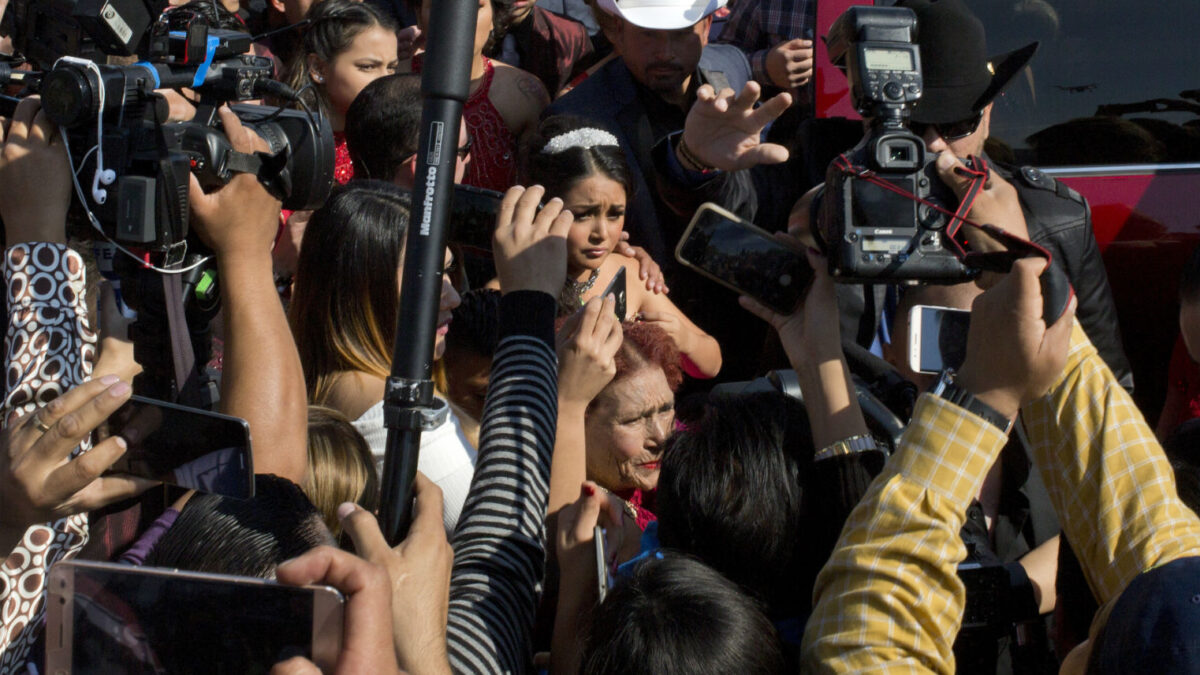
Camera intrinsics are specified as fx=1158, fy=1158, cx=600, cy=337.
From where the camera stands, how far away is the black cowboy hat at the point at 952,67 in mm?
2777

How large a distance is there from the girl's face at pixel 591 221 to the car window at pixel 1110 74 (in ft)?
3.82

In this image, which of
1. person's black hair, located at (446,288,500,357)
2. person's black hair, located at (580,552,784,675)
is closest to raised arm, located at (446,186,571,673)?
person's black hair, located at (580,552,784,675)

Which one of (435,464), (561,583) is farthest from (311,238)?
(561,583)

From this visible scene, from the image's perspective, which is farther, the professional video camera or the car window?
the car window

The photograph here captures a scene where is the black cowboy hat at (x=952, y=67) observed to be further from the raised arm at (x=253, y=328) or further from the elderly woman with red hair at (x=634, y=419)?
the raised arm at (x=253, y=328)

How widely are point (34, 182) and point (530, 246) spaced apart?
0.74m

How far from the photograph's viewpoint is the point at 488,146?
3426 millimetres

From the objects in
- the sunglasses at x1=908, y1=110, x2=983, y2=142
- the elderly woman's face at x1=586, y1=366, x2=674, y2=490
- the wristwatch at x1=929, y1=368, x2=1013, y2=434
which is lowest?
the elderly woman's face at x1=586, y1=366, x2=674, y2=490

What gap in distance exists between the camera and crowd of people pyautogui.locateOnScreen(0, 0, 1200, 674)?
1441mm

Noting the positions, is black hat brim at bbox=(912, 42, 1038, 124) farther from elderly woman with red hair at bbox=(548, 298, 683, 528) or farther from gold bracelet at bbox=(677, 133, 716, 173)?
elderly woman with red hair at bbox=(548, 298, 683, 528)

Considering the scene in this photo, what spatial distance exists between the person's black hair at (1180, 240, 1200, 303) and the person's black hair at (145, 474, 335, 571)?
1.95 metres

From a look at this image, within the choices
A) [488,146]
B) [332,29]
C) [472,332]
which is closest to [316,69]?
[332,29]

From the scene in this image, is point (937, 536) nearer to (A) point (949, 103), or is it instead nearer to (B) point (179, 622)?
(B) point (179, 622)

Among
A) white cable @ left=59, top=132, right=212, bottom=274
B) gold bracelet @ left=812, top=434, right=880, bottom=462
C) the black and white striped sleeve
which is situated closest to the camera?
the black and white striped sleeve
